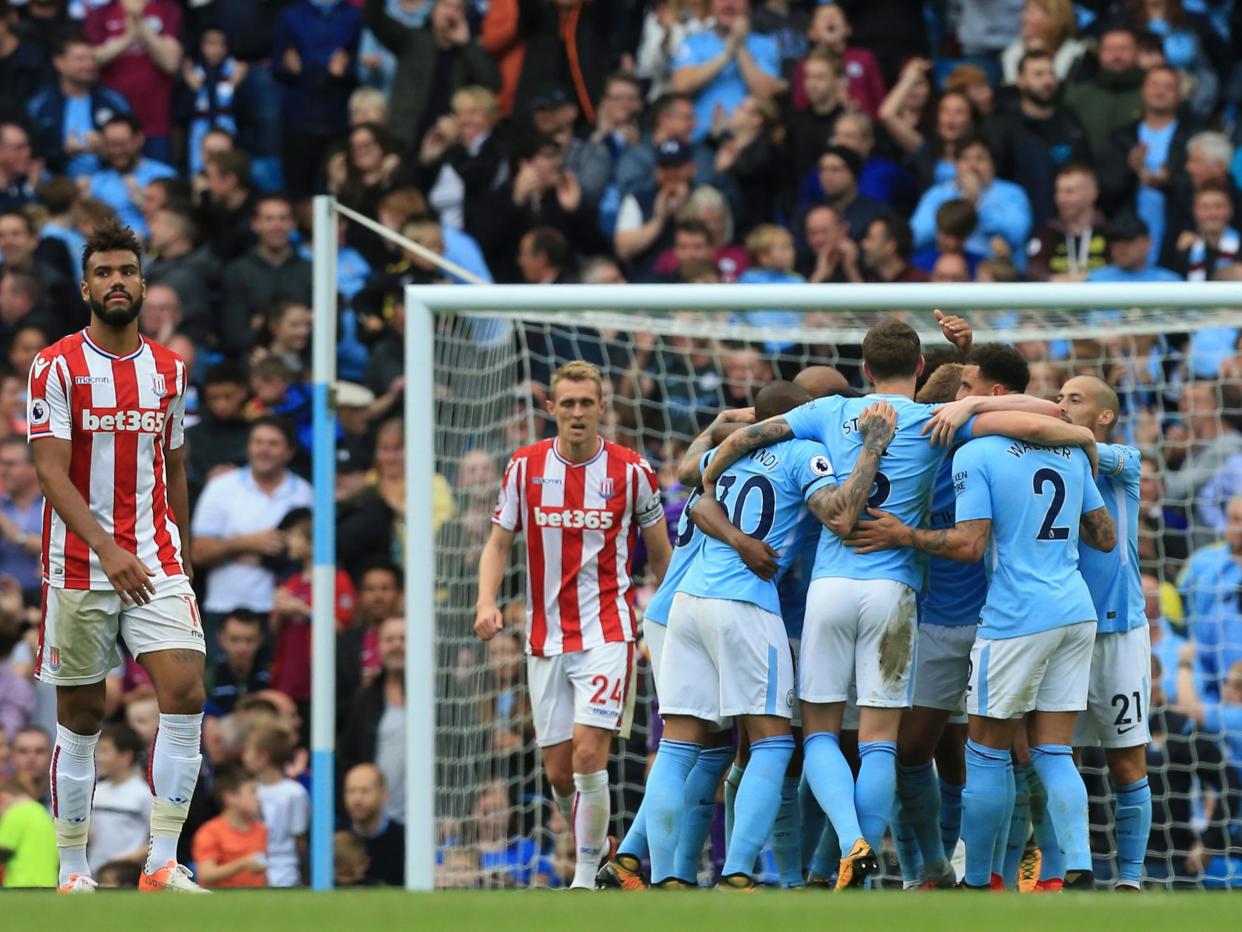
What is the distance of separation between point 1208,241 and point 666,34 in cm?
423

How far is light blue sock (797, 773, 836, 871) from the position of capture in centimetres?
895

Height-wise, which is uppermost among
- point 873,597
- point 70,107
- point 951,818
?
point 70,107

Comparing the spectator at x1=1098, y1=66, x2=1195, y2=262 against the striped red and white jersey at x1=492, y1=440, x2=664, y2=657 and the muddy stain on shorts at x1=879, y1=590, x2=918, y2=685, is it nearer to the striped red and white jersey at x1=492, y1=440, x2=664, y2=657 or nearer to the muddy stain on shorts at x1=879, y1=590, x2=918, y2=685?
the striped red and white jersey at x1=492, y1=440, x2=664, y2=657

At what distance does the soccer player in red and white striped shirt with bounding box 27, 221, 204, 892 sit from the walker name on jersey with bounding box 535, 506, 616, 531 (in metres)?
2.16

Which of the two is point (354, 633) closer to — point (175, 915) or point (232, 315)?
point (232, 315)

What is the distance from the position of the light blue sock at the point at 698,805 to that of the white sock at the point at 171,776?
199 centimetres

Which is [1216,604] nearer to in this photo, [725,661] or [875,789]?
[875,789]

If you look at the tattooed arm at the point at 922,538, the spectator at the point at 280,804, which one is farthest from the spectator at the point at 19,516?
the tattooed arm at the point at 922,538

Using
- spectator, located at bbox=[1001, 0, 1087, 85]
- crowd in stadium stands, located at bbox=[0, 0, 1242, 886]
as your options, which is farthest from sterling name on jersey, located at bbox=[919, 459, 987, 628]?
spectator, located at bbox=[1001, 0, 1087, 85]

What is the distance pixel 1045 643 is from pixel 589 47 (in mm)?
8516

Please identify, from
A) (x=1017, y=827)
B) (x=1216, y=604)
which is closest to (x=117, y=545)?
(x=1017, y=827)

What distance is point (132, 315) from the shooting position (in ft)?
25.9

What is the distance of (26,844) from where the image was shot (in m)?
11.9

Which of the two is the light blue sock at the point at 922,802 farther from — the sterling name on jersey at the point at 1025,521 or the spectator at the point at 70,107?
the spectator at the point at 70,107
